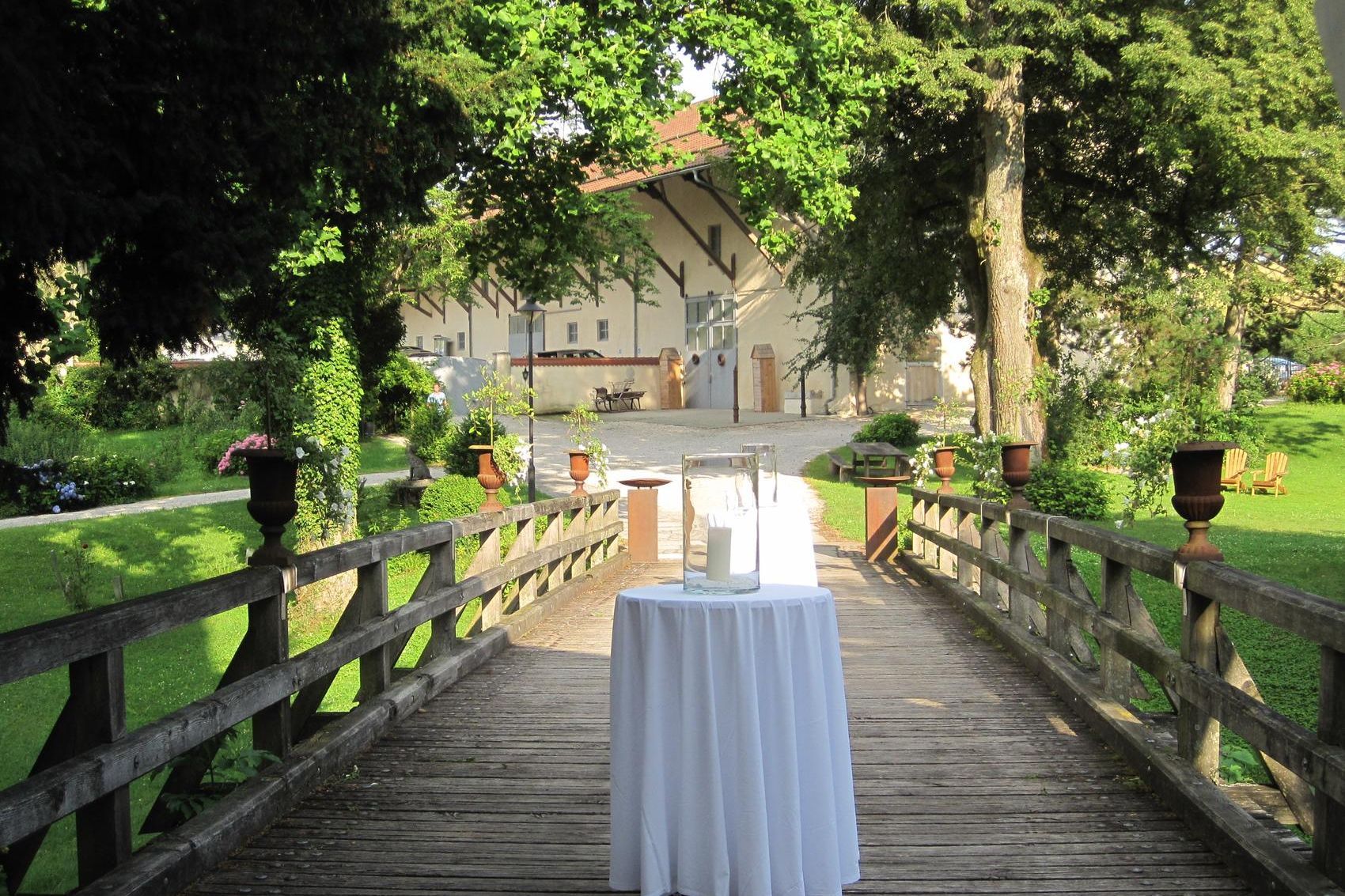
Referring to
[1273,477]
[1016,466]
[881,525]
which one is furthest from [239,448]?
[1273,477]

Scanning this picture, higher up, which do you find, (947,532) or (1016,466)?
(1016,466)

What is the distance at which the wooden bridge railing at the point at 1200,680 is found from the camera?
3568 millimetres

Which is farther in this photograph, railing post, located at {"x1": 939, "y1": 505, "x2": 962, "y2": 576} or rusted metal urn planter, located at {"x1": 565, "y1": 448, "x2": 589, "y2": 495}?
rusted metal urn planter, located at {"x1": 565, "y1": 448, "x2": 589, "y2": 495}

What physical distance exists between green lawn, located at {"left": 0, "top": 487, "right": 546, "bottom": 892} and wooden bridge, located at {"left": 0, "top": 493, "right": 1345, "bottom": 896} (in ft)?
7.25

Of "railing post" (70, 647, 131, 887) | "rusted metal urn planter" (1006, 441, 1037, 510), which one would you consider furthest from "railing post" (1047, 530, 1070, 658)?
"railing post" (70, 647, 131, 887)

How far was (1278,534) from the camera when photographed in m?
16.1

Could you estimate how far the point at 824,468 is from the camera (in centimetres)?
2534

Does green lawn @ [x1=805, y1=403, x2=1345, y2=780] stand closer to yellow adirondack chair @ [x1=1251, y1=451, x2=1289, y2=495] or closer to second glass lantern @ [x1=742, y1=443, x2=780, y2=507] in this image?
yellow adirondack chair @ [x1=1251, y1=451, x2=1289, y2=495]

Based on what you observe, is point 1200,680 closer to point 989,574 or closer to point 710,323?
point 989,574

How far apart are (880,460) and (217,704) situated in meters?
20.3

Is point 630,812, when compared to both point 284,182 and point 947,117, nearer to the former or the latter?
point 284,182

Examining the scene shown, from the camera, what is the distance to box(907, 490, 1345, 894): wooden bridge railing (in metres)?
3.57

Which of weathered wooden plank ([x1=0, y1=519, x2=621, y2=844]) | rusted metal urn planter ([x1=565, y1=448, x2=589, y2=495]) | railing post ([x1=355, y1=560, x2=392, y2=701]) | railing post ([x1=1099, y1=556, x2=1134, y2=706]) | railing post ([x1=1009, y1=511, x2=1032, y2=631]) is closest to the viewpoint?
weathered wooden plank ([x1=0, y1=519, x2=621, y2=844])

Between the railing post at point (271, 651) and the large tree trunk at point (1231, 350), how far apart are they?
1923 centimetres
